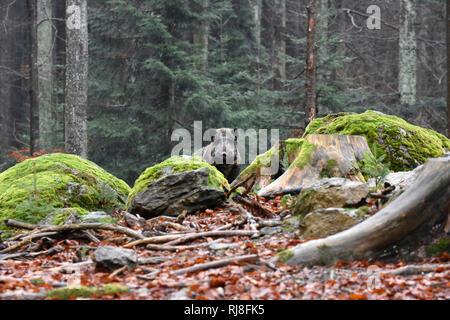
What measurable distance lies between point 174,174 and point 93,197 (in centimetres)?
206

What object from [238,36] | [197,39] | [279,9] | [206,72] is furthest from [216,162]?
[279,9]

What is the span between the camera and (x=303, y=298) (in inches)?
150

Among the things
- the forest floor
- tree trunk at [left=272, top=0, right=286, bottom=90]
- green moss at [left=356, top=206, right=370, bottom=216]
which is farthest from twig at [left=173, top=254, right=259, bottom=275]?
tree trunk at [left=272, top=0, right=286, bottom=90]

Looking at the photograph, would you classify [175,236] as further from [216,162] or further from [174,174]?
[216,162]

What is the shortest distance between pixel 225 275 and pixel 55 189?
16.3 ft

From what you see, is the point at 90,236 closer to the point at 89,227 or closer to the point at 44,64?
the point at 89,227

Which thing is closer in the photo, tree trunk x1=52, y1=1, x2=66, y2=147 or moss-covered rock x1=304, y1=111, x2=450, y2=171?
moss-covered rock x1=304, y1=111, x2=450, y2=171

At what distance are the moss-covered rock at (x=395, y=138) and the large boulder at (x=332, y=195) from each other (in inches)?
112

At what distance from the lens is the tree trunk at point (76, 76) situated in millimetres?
15008

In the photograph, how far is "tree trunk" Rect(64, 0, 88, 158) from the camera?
1501cm

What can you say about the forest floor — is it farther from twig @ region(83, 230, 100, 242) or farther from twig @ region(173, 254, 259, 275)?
twig @ region(83, 230, 100, 242)

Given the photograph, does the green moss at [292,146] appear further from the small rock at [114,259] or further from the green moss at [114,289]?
the green moss at [114,289]

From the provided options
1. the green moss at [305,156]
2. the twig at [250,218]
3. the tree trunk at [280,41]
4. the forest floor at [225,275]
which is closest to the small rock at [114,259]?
the forest floor at [225,275]
